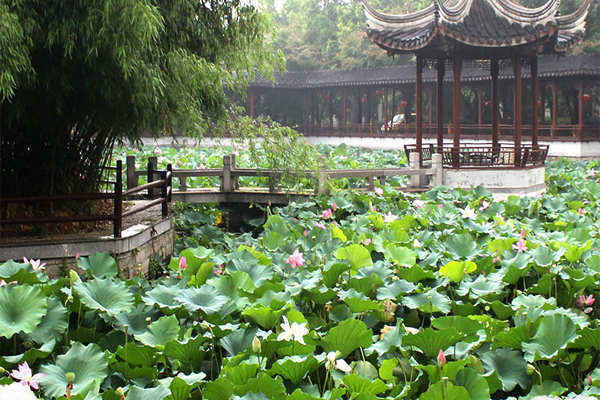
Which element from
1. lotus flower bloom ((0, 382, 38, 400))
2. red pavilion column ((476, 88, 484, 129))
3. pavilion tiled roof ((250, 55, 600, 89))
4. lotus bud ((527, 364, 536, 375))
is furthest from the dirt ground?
red pavilion column ((476, 88, 484, 129))

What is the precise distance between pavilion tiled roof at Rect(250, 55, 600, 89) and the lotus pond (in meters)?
15.4

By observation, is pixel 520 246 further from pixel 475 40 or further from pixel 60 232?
pixel 475 40

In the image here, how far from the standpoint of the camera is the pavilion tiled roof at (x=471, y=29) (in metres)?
12.2

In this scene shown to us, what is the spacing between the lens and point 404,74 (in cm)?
2575

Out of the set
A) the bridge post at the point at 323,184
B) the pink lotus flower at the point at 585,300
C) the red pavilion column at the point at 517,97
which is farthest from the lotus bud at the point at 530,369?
the red pavilion column at the point at 517,97

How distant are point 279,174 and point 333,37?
2640cm

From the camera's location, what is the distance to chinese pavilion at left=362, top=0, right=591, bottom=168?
40.4 feet

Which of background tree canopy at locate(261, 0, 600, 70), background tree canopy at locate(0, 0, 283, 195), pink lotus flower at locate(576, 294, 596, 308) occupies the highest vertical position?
background tree canopy at locate(261, 0, 600, 70)

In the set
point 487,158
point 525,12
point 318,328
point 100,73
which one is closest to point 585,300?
point 318,328

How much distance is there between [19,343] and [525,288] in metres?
3.14

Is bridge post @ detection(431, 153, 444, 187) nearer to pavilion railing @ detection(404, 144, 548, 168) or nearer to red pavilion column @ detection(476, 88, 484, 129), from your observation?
pavilion railing @ detection(404, 144, 548, 168)

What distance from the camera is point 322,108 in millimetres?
30234

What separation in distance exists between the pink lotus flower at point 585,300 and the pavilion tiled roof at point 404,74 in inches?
610

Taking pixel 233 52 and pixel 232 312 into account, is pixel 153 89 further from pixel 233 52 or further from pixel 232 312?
pixel 232 312
